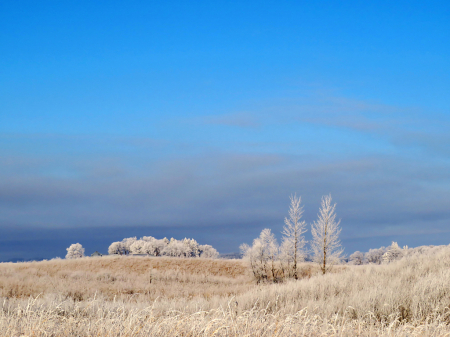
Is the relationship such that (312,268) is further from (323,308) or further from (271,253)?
(323,308)

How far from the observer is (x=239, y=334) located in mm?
4484

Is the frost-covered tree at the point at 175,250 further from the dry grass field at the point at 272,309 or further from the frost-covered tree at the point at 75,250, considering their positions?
the dry grass field at the point at 272,309

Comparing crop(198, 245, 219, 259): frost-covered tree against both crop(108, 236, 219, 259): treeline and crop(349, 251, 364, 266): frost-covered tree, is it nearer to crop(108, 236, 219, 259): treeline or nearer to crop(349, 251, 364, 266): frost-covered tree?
crop(108, 236, 219, 259): treeline

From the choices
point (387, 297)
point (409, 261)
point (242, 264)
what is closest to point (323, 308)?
point (387, 297)

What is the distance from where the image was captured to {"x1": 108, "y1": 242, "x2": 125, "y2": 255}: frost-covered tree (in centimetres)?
10869

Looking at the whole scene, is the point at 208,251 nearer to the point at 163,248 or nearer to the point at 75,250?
the point at 163,248

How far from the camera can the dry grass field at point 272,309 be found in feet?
16.1

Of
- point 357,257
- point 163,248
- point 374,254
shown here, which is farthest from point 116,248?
point 374,254

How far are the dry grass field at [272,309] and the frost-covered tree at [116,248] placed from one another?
86.2 m

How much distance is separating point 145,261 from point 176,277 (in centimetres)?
1386

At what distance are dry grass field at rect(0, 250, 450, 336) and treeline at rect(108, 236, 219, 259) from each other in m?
65.4

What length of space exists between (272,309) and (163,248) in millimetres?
89726

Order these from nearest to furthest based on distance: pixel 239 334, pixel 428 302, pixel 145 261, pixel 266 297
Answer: pixel 239 334
pixel 428 302
pixel 266 297
pixel 145 261

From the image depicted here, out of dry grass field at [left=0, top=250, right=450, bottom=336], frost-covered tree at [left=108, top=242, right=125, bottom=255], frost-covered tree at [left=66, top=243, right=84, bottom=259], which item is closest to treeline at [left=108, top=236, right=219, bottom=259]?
frost-covered tree at [left=108, top=242, right=125, bottom=255]
